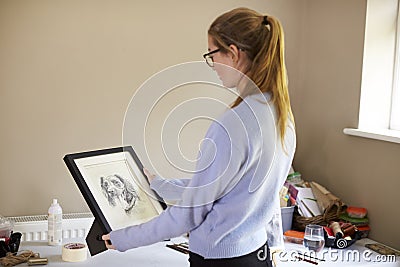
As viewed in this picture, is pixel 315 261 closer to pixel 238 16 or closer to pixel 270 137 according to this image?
pixel 270 137

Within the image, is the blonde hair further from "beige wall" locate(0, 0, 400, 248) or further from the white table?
"beige wall" locate(0, 0, 400, 248)

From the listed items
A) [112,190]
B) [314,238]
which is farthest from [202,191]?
[314,238]

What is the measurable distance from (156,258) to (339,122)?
106 cm

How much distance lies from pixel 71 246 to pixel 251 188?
863 millimetres

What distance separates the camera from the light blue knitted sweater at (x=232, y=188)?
145 centimetres

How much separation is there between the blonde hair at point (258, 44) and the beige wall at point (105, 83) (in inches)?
39.2

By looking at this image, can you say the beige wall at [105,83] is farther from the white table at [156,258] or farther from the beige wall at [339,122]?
the white table at [156,258]

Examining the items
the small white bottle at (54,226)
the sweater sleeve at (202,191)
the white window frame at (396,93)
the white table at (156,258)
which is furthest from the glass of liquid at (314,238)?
the small white bottle at (54,226)

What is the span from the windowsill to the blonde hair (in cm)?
94

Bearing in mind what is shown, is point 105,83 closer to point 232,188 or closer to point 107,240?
point 107,240

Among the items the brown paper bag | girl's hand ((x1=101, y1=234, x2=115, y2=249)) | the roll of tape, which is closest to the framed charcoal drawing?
girl's hand ((x1=101, y1=234, x2=115, y2=249))

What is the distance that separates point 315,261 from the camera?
214 cm

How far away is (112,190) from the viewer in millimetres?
1890

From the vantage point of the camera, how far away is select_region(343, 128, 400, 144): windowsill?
7.55ft
